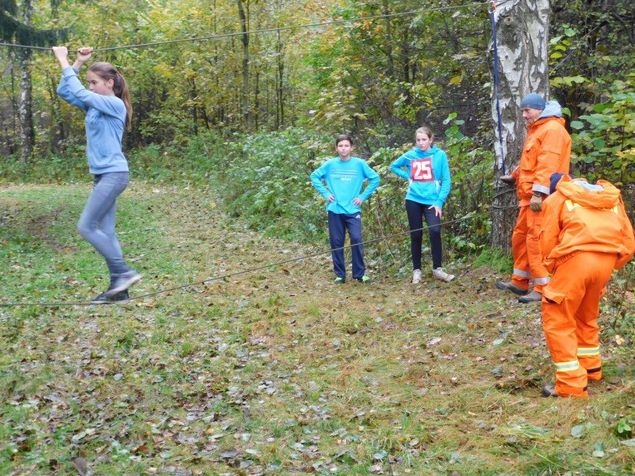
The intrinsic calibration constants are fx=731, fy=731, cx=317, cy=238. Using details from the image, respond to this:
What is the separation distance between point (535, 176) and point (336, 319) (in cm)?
264

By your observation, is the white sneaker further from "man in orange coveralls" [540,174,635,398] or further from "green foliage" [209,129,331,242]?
"green foliage" [209,129,331,242]

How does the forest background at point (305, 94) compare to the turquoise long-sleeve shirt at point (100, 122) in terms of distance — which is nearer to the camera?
the turquoise long-sleeve shirt at point (100, 122)

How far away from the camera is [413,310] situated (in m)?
8.12

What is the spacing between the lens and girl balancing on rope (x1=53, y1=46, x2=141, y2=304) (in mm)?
5863

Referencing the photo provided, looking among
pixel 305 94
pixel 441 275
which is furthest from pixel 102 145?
pixel 305 94

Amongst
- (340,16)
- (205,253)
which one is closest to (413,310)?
(205,253)

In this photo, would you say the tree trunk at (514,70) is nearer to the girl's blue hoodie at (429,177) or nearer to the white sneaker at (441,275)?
the girl's blue hoodie at (429,177)

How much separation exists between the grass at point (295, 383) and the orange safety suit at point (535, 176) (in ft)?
1.30

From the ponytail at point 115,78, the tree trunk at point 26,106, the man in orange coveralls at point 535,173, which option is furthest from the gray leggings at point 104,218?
the tree trunk at point 26,106

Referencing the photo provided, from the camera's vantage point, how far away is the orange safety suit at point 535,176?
696cm

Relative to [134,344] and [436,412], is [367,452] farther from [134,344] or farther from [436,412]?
[134,344]

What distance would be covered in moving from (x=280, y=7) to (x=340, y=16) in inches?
354

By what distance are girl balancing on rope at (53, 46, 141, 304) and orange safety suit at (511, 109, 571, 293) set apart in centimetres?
375

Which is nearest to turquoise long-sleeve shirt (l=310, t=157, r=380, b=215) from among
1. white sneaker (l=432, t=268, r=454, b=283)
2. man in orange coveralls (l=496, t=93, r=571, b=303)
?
white sneaker (l=432, t=268, r=454, b=283)
